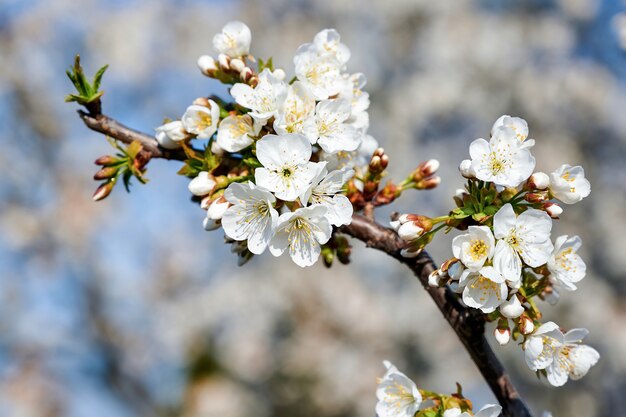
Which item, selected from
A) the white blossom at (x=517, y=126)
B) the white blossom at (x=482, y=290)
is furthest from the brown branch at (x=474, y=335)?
the white blossom at (x=517, y=126)

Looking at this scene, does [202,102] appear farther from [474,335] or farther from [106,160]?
[474,335]

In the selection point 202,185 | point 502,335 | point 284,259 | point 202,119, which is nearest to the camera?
point 502,335

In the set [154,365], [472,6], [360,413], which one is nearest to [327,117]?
[360,413]

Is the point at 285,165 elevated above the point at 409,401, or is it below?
above

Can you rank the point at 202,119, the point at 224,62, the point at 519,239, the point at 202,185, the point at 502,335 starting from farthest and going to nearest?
the point at 224,62
the point at 202,119
the point at 202,185
the point at 502,335
the point at 519,239

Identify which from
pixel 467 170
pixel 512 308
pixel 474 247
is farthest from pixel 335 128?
pixel 512 308

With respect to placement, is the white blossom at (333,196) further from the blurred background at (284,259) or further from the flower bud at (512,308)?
the blurred background at (284,259)

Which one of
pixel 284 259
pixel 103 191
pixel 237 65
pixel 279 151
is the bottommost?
pixel 279 151

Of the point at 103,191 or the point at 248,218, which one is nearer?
the point at 248,218

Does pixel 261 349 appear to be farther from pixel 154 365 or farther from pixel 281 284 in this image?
pixel 154 365
